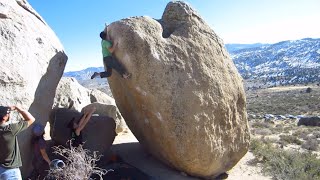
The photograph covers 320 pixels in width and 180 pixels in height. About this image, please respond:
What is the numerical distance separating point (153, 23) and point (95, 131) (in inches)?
121

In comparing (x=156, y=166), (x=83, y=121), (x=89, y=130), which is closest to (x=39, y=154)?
(x=83, y=121)

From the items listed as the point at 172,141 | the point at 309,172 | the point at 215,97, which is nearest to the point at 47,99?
the point at 172,141

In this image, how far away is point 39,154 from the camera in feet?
24.4

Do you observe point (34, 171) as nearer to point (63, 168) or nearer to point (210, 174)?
point (63, 168)

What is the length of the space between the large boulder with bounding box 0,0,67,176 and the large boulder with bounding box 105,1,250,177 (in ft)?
5.15

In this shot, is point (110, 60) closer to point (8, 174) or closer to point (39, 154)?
point (39, 154)

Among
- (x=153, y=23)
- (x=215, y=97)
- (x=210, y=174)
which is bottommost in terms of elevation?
(x=210, y=174)

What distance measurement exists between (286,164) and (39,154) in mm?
7068

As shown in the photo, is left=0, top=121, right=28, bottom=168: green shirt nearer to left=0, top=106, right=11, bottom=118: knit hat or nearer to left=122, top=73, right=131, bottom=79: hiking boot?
left=0, top=106, right=11, bottom=118: knit hat

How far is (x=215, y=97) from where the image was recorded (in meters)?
8.35

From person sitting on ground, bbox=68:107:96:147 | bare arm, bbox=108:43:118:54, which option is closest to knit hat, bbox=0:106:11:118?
person sitting on ground, bbox=68:107:96:147

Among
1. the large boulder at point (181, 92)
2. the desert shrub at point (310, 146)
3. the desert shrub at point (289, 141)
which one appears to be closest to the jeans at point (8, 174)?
the large boulder at point (181, 92)

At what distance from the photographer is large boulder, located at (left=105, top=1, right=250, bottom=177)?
789 centimetres

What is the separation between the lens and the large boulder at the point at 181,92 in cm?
789
